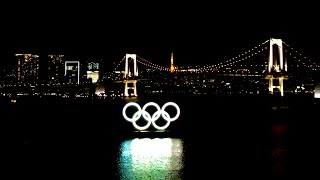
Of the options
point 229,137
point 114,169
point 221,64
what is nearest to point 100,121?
point 229,137

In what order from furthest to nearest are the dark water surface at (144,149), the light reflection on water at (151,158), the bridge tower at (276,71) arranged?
the bridge tower at (276,71)
the dark water surface at (144,149)
the light reflection on water at (151,158)

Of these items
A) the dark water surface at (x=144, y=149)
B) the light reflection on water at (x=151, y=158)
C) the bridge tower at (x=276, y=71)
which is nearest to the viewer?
the light reflection on water at (x=151, y=158)

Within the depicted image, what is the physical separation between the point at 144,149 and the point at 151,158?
55.0 inches

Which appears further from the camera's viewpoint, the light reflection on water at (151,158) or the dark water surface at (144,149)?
the dark water surface at (144,149)

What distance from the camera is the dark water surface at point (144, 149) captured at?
748 centimetres

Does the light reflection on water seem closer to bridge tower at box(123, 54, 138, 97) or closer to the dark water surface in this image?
the dark water surface

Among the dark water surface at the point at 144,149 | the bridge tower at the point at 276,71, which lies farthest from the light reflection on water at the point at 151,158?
the bridge tower at the point at 276,71

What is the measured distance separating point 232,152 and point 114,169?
3057 mm

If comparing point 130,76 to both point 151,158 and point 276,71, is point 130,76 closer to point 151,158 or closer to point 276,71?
point 276,71

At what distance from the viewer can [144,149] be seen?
10.3m

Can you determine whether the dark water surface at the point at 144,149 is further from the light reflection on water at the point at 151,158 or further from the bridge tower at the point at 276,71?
the bridge tower at the point at 276,71

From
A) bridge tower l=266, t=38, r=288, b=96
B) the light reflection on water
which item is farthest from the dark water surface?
bridge tower l=266, t=38, r=288, b=96

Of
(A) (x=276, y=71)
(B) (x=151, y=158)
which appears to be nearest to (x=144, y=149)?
(B) (x=151, y=158)

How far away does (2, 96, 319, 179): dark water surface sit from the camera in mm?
7484
